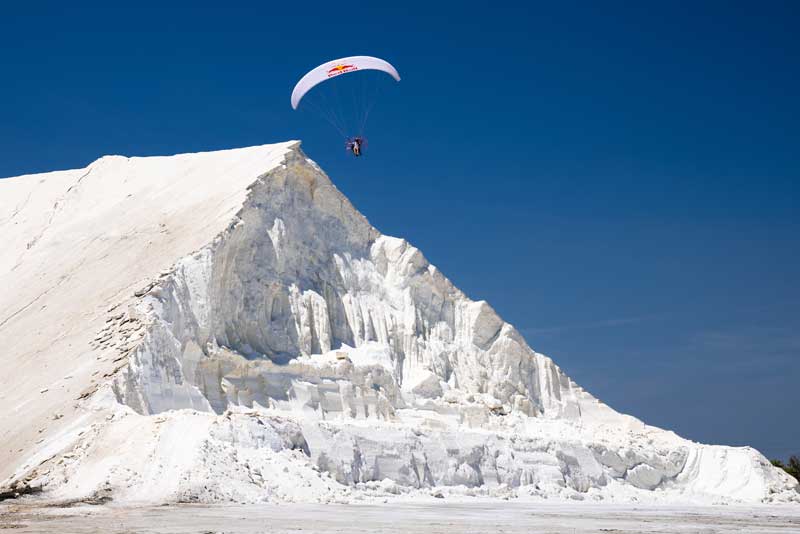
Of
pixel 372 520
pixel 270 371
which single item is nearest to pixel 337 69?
pixel 270 371

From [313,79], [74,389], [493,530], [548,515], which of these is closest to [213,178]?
[313,79]

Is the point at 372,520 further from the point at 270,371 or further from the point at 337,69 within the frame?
the point at 337,69

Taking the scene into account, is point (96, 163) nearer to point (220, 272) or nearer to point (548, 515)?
point (220, 272)

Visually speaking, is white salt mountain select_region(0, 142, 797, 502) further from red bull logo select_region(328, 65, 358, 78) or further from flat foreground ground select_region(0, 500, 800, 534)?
red bull logo select_region(328, 65, 358, 78)

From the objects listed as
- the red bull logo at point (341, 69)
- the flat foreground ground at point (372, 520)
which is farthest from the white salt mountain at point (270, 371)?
the red bull logo at point (341, 69)

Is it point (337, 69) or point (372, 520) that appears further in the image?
point (337, 69)

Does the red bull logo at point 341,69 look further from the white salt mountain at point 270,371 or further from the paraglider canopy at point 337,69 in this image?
the white salt mountain at point 270,371
